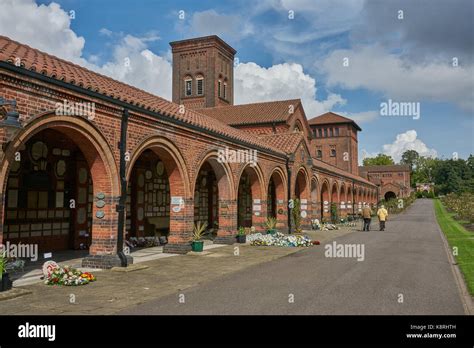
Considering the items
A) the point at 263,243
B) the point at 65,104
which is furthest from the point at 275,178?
the point at 65,104

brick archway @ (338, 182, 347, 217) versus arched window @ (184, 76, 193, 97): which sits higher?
arched window @ (184, 76, 193, 97)

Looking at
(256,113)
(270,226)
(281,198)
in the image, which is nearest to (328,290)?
(270,226)

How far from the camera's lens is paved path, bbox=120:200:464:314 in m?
6.70

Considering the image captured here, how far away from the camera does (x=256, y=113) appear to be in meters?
35.8

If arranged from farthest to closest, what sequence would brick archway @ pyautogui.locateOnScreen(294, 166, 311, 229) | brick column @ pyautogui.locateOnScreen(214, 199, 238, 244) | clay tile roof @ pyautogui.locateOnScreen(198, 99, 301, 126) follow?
clay tile roof @ pyautogui.locateOnScreen(198, 99, 301, 126) < brick archway @ pyautogui.locateOnScreen(294, 166, 311, 229) < brick column @ pyautogui.locateOnScreen(214, 199, 238, 244)

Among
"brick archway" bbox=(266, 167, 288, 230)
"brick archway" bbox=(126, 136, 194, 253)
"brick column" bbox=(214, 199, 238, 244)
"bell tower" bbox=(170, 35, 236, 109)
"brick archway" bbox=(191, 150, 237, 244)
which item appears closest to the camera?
"brick archway" bbox=(126, 136, 194, 253)

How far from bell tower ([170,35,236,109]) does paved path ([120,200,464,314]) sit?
35405 millimetres

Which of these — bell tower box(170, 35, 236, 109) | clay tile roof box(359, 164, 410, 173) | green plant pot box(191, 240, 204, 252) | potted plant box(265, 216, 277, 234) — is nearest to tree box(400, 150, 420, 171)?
clay tile roof box(359, 164, 410, 173)

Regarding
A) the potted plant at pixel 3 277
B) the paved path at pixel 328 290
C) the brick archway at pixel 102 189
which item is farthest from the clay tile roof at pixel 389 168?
the potted plant at pixel 3 277

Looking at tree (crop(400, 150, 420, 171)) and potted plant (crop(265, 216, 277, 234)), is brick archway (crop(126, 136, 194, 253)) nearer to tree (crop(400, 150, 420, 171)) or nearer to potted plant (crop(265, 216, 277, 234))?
potted plant (crop(265, 216, 277, 234))

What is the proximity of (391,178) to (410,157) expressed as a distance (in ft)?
180

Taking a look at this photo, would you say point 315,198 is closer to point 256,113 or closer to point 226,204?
point 256,113

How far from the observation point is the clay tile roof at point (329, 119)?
6481cm

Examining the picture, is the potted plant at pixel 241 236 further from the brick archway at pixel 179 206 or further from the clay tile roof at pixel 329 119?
the clay tile roof at pixel 329 119
